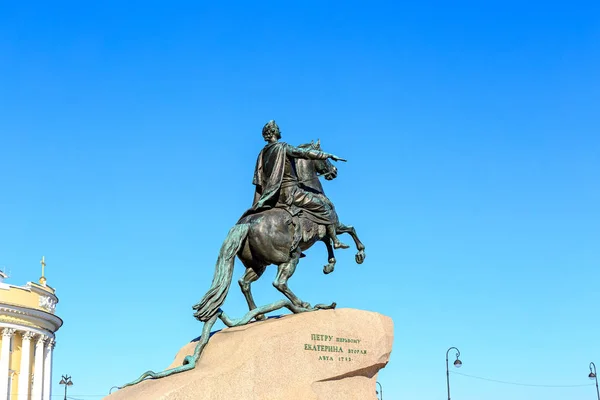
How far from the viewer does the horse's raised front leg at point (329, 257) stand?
563 inches

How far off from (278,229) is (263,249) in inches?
15.6

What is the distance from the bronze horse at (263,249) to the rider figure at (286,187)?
0.15 meters

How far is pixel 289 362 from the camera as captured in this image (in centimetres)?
1218

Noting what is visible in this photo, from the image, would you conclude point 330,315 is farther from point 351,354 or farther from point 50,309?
point 50,309

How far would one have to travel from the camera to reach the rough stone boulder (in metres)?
11.5

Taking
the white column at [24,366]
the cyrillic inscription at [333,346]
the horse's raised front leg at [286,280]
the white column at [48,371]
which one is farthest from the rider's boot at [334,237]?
the white column at [48,371]

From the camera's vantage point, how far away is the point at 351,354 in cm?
1305

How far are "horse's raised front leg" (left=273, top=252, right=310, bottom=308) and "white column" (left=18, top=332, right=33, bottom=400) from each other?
56.8m

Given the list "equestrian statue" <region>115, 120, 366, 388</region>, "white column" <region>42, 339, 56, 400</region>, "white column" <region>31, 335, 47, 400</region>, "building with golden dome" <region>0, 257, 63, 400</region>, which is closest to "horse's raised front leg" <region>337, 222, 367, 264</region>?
"equestrian statue" <region>115, 120, 366, 388</region>

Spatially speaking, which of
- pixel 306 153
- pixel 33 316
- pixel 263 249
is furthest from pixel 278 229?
pixel 33 316

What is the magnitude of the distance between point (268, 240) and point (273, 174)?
1.18m

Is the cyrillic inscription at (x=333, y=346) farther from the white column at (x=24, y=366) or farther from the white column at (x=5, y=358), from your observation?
the white column at (x=24, y=366)

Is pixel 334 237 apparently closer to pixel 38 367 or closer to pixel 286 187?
pixel 286 187

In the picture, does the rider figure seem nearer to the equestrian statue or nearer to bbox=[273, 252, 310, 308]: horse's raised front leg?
the equestrian statue
